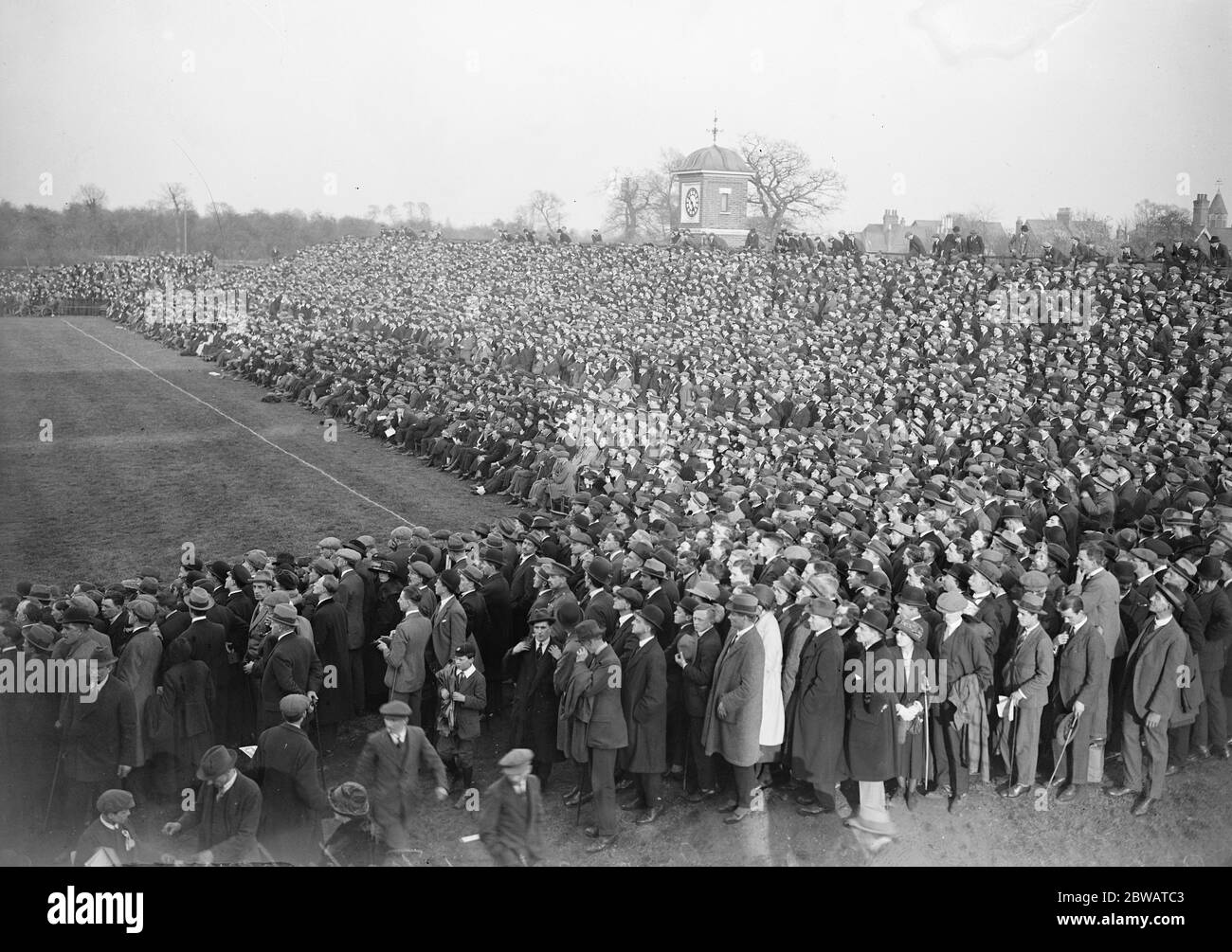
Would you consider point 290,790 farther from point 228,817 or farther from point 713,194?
point 713,194

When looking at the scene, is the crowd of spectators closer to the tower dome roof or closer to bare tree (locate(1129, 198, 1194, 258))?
bare tree (locate(1129, 198, 1194, 258))

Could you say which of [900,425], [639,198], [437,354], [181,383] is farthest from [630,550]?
[639,198]

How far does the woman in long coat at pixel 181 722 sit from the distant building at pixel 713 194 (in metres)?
29.8

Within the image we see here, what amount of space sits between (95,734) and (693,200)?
3167cm

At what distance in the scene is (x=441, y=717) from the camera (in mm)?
8586

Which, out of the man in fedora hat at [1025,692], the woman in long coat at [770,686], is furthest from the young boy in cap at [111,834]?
the man in fedora hat at [1025,692]

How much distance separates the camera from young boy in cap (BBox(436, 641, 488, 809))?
8.28 m

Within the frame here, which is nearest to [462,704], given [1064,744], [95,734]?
[95,734]

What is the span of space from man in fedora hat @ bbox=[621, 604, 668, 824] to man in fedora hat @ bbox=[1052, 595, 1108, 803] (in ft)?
9.88

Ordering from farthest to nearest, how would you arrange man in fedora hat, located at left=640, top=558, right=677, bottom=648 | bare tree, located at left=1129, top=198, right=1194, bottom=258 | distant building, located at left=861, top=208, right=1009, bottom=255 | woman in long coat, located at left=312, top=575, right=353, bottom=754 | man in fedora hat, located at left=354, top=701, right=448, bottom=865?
distant building, located at left=861, top=208, right=1009, bottom=255, bare tree, located at left=1129, top=198, right=1194, bottom=258, woman in long coat, located at left=312, top=575, right=353, bottom=754, man in fedora hat, located at left=640, top=558, right=677, bottom=648, man in fedora hat, located at left=354, top=701, right=448, bottom=865

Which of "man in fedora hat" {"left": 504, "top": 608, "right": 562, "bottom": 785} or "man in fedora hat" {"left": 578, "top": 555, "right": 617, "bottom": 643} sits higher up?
"man in fedora hat" {"left": 578, "top": 555, "right": 617, "bottom": 643}

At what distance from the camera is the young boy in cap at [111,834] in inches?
257

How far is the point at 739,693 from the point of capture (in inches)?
302

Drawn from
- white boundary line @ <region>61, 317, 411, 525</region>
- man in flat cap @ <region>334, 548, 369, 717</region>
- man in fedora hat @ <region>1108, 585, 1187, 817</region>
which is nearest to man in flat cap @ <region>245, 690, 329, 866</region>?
man in flat cap @ <region>334, 548, 369, 717</region>
